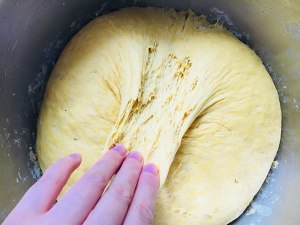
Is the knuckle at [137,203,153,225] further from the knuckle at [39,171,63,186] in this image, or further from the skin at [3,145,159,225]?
the knuckle at [39,171,63,186]

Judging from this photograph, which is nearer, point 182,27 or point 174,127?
point 174,127

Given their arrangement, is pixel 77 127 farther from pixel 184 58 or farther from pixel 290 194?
pixel 290 194

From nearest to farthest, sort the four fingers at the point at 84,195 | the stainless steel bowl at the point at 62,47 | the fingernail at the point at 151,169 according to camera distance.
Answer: the four fingers at the point at 84,195, the fingernail at the point at 151,169, the stainless steel bowl at the point at 62,47

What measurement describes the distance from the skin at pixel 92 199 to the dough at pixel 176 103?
213mm

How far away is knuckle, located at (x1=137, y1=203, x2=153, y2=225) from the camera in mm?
744

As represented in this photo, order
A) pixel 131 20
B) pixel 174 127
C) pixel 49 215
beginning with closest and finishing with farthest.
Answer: pixel 49 215 → pixel 174 127 → pixel 131 20

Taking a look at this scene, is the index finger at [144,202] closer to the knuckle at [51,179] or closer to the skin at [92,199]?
the skin at [92,199]

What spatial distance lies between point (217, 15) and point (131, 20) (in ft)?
0.90

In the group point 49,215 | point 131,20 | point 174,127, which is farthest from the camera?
point 131,20

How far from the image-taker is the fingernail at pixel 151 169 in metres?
0.86

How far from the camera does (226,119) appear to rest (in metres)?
1.10

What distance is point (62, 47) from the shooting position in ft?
3.75

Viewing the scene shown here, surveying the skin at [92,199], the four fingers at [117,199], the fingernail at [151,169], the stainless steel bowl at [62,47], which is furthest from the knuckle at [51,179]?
the stainless steel bowl at [62,47]

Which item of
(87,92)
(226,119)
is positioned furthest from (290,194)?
(87,92)
